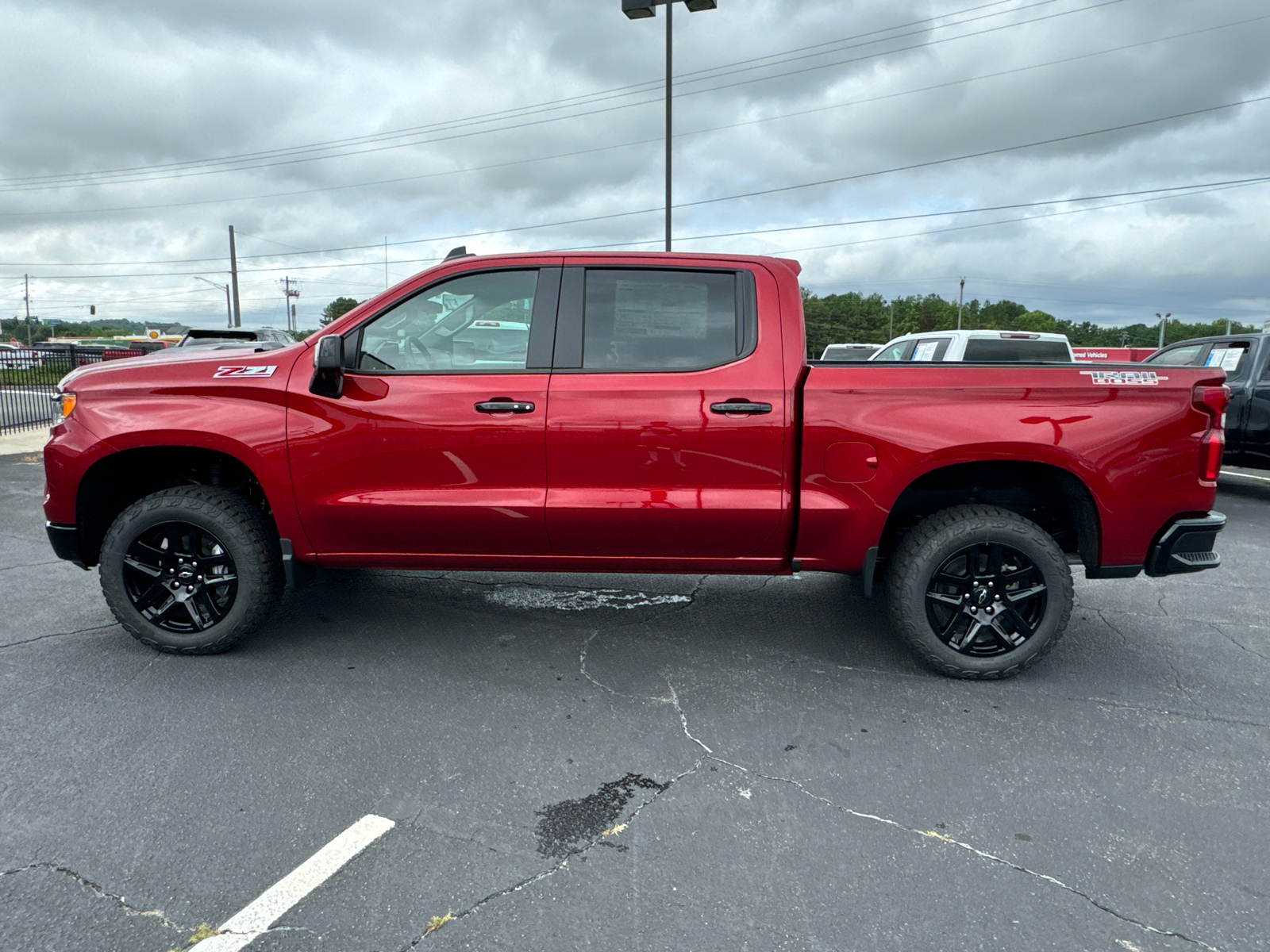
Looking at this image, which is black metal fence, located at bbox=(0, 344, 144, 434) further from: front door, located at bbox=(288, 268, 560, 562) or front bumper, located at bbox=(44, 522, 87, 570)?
front door, located at bbox=(288, 268, 560, 562)

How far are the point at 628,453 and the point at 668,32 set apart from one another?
14350 mm

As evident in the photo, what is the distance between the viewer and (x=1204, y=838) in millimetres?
2596

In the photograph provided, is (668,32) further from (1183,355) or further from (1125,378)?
(1125,378)

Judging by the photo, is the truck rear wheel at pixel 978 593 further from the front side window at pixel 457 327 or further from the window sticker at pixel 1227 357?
the window sticker at pixel 1227 357

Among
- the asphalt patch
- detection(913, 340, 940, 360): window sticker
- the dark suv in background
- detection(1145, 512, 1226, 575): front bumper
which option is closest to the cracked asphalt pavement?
the asphalt patch

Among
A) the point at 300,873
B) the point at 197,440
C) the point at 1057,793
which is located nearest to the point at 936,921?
the point at 1057,793

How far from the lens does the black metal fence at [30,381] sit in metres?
13.5

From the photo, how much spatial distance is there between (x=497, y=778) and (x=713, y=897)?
922 mm

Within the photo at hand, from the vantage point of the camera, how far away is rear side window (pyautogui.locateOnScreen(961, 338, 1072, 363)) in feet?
34.9

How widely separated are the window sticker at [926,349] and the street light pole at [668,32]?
6058 millimetres

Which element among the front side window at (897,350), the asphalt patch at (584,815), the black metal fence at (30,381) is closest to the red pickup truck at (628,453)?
the asphalt patch at (584,815)

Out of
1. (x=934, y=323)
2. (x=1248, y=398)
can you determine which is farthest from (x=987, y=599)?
(x=934, y=323)

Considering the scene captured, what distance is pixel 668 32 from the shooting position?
15.4 meters

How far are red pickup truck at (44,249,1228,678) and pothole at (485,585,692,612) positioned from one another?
0.96 m
